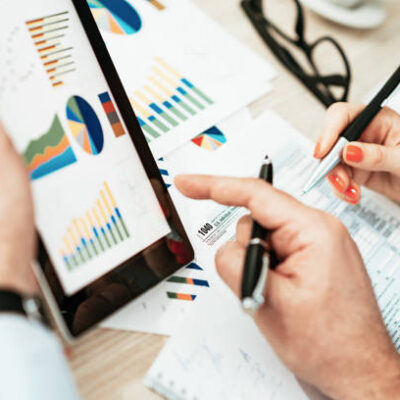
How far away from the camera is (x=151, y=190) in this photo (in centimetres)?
39

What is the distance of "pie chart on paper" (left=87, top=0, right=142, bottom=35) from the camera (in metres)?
0.53

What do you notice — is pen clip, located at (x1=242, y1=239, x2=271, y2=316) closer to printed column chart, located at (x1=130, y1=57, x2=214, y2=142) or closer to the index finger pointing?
the index finger pointing

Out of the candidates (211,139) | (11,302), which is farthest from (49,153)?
(211,139)

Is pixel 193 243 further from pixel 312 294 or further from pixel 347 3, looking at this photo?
pixel 347 3

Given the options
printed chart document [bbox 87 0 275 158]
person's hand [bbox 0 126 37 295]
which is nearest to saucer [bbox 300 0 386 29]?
printed chart document [bbox 87 0 275 158]

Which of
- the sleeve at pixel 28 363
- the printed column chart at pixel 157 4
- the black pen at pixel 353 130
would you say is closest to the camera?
the sleeve at pixel 28 363

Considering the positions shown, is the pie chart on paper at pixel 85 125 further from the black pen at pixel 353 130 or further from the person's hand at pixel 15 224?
the black pen at pixel 353 130

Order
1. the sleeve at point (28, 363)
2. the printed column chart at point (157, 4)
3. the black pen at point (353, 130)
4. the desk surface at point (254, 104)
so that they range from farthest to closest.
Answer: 1. the printed column chart at point (157, 4)
2. the black pen at point (353, 130)
3. the desk surface at point (254, 104)
4. the sleeve at point (28, 363)

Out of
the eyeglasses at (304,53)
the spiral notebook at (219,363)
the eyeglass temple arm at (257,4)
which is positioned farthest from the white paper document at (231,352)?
the eyeglass temple arm at (257,4)

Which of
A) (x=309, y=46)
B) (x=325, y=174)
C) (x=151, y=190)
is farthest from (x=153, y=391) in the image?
(x=309, y=46)

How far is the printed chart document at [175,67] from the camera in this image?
52cm

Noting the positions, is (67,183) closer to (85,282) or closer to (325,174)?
(85,282)

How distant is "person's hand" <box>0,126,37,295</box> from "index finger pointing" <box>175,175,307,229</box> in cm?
13

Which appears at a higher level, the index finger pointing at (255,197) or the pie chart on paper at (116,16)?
the pie chart on paper at (116,16)
